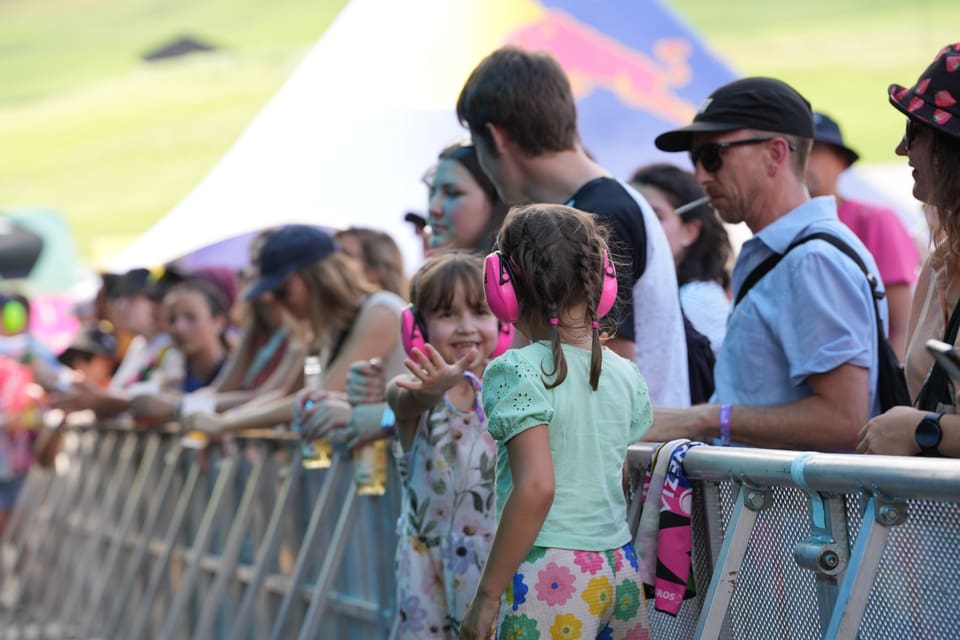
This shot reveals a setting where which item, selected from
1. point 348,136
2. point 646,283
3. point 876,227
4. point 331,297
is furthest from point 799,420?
point 348,136

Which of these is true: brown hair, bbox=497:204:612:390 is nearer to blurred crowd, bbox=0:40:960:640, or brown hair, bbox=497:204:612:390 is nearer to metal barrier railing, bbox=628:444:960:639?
blurred crowd, bbox=0:40:960:640

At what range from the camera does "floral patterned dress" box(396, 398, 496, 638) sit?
382cm

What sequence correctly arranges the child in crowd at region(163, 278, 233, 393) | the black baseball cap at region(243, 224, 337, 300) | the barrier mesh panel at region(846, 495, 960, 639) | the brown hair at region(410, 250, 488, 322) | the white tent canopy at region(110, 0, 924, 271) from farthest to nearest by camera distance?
1. the child in crowd at region(163, 278, 233, 393)
2. the white tent canopy at region(110, 0, 924, 271)
3. the black baseball cap at region(243, 224, 337, 300)
4. the brown hair at region(410, 250, 488, 322)
5. the barrier mesh panel at region(846, 495, 960, 639)

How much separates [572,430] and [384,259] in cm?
381

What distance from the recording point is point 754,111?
385 centimetres

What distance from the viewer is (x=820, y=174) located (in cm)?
539

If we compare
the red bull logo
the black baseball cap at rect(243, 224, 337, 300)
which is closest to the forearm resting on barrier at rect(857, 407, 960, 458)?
the black baseball cap at rect(243, 224, 337, 300)

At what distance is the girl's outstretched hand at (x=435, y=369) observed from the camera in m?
3.49

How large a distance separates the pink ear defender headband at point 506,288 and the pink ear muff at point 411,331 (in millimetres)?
910

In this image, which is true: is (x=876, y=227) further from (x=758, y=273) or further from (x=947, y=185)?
(x=947, y=185)

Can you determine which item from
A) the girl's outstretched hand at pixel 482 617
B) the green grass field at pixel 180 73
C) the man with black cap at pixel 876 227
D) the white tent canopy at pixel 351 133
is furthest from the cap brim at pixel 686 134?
the green grass field at pixel 180 73

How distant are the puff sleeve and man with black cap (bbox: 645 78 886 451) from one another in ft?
2.45

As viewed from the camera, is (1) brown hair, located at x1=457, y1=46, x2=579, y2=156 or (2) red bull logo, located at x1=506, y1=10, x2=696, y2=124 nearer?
(1) brown hair, located at x1=457, y1=46, x2=579, y2=156

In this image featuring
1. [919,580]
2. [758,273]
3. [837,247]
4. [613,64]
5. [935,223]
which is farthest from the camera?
[613,64]
